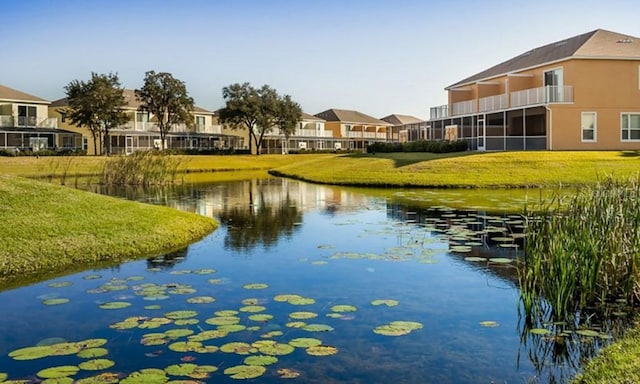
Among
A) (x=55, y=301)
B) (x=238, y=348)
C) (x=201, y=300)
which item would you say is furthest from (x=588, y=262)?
(x=55, y=301)

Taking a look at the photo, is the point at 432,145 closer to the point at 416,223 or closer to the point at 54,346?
the point at 416,223

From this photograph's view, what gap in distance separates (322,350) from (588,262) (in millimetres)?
3866

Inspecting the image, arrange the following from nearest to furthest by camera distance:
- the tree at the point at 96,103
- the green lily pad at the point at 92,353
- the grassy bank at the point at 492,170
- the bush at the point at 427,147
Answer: the green lily pad at the point at 92,353 < the grassy bank at the point at 492,170 < the bush at the point at 427,147 < the tree at the point at 96,103

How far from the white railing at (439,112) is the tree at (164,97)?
27387 millimetres

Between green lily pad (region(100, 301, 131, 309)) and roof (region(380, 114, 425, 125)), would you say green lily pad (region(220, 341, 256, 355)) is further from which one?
roof (region(380, 114, 425, 125))

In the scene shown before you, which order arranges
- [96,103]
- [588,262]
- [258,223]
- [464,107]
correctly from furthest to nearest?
[96,103]
[464,107]
[258,223]
[588,262]

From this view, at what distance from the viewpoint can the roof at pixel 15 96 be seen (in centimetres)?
6166

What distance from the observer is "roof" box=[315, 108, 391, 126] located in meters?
102

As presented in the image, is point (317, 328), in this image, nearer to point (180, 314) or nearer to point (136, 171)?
point (180, 314)

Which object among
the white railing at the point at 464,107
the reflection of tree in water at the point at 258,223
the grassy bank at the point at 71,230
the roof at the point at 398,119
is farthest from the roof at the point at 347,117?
the grassy bank at the point at 71,230

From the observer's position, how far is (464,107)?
160 feet

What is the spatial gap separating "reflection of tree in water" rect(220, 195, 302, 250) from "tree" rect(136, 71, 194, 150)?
4720cm

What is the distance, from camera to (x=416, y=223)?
17.7 metres

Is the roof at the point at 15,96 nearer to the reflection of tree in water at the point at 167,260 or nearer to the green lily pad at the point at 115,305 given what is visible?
the reflection of tree in water at the point at 167,260
